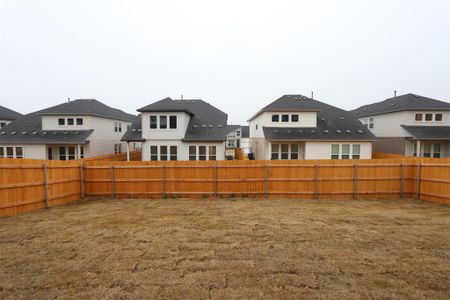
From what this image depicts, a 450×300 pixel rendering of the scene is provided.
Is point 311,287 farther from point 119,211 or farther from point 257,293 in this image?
point 119,211

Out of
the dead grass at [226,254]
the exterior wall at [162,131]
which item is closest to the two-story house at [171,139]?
the exterior wall at [162,131]

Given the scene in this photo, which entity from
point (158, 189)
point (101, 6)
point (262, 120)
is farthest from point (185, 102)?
point (158, 189)

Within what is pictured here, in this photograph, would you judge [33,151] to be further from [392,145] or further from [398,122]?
[398,122]

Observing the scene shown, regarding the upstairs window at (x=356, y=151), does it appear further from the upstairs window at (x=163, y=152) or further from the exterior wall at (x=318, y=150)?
the upstairs window at (x=163, y=152)

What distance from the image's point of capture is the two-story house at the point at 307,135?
19.7m

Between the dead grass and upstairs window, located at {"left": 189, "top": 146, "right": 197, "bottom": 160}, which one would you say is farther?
upstairs window, located at {"left": 189, "top": 146, "right": 197, "bottom": 160}

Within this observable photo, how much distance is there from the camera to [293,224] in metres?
7.67

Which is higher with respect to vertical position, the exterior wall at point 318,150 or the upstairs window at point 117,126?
the upstairs window at point 117,126

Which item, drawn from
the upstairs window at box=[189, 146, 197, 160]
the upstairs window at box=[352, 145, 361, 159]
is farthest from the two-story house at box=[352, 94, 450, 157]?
the upstairs window at box=[189, 146, 197, 160]

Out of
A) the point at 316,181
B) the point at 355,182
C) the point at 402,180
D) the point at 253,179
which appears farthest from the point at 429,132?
the point at 253,179

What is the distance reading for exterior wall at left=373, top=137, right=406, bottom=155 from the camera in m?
22.9

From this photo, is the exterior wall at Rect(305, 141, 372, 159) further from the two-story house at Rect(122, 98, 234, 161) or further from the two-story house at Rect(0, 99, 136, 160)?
the two-story house at Rect(0, 99, 136, 160)

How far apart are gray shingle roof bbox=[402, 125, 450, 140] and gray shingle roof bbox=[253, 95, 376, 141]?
4906 millimetres

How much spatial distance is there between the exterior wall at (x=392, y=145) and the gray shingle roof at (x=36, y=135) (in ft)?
102
